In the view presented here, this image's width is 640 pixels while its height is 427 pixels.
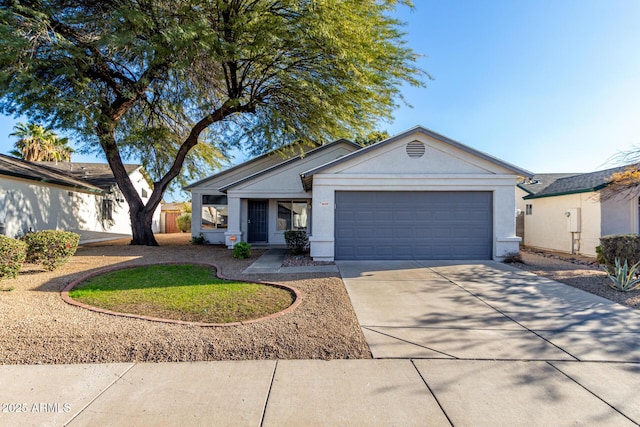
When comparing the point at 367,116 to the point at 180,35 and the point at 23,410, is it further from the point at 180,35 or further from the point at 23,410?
the point at 23,410

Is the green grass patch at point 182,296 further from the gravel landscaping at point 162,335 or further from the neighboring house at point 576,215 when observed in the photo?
the neighboring house at point 576,215

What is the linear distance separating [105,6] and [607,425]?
1535cm

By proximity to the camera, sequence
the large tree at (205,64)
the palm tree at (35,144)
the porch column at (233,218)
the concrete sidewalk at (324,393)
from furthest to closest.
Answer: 1. the palm tree at (35,144)
2. the porch column at (233,218)
3. the large tree at (205,64)
4. the concrete sidewalk at (324,393)

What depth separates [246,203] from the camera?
1531 centimetres

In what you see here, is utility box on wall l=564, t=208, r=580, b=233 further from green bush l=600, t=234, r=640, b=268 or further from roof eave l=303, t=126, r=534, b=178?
green bush l=600, t=234, r=640, b=268

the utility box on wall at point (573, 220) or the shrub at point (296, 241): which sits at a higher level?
the utility box on wall at point (573, 220)

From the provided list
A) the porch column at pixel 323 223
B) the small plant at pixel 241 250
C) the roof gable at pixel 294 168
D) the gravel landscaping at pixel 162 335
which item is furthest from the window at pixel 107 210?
the porch column at pixel 323 223

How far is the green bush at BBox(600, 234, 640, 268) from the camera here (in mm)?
7469

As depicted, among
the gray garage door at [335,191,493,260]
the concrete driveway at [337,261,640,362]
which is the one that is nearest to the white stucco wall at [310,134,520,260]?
the gray garage door at [335,191,493,260]

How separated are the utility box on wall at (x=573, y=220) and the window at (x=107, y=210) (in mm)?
25059

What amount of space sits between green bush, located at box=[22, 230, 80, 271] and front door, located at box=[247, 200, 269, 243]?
7.80 metres

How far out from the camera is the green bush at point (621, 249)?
7469mm

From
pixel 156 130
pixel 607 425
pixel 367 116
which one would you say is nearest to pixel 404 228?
pixel 367 116

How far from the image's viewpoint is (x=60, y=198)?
15609 millimetres
